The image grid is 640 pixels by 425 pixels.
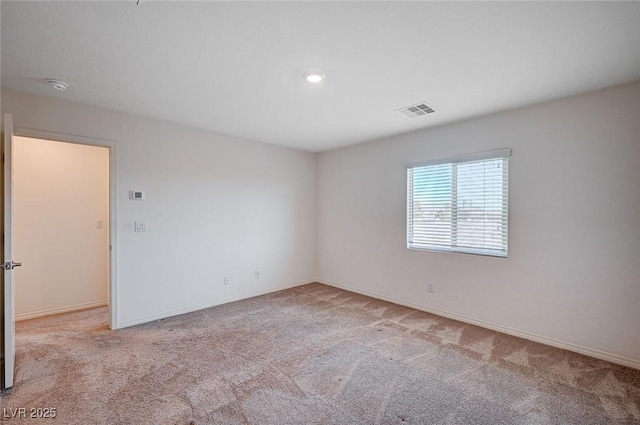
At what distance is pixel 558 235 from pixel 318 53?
295 cm

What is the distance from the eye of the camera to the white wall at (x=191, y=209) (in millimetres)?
3330

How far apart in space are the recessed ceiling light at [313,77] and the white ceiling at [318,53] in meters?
0.09

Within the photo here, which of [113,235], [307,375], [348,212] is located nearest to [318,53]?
[307,375]

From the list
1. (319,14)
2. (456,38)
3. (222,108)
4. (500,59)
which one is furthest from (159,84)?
(500,59)

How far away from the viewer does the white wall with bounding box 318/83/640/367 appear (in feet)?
8.36

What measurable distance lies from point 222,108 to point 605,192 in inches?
157

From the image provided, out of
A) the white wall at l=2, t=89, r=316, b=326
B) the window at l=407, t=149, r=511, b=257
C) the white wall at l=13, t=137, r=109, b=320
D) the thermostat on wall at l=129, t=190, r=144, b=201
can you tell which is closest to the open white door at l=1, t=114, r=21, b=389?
the white wall at l=2, t=89, r=316, b=326

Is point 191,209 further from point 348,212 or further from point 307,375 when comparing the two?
point 307,375

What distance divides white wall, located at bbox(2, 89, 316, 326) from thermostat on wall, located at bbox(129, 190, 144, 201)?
0.18ft

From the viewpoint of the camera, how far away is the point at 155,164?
11.9 feet

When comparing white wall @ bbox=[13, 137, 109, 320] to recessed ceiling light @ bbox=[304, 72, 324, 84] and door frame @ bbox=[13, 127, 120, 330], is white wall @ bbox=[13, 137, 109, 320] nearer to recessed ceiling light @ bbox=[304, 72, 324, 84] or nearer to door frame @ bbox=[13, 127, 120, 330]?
door frame @ bbox=[13, 127, 120, 330]

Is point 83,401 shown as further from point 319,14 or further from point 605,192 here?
point 605,192

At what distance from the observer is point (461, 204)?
3.64 m

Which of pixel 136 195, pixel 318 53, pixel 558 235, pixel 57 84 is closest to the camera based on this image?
pixel 318 53
